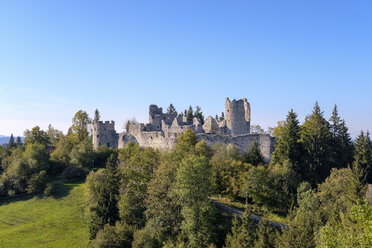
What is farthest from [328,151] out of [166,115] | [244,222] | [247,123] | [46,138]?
[46,138]

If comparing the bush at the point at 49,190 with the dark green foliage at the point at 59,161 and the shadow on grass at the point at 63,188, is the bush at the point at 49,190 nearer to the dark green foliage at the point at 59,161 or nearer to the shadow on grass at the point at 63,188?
the shadow on grass at the point at 63,188

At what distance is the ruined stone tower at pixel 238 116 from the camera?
43062 mm

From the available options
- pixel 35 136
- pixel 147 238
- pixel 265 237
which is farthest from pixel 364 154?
pixel 35 136

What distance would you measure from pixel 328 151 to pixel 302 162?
320cm

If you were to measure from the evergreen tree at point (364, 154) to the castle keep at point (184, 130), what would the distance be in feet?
29.7

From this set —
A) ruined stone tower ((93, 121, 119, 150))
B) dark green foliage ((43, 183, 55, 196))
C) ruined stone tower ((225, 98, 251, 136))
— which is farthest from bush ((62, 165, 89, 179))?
ruined stone tower ((225, 98, 251, 136))

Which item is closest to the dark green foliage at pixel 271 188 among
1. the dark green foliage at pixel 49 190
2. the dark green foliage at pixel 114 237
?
the dark green foliage at pixel 114 237

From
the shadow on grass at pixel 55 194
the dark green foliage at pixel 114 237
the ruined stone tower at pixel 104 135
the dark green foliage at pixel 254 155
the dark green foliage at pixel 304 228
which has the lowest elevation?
the dark green foliage at pixel 114 237

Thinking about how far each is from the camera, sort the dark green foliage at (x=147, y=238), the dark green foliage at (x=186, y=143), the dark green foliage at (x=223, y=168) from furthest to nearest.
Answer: the dark green foliage at (x=186, y=143)
the dark green foliage at (x=223, y=168)
the dark green foliage at (x=147, y=238)

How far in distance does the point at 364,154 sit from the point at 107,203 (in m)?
27.3

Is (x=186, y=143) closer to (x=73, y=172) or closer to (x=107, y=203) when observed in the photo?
(x=107, y=203)

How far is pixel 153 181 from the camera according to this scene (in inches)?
1240

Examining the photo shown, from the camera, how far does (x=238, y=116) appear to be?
1711 inches

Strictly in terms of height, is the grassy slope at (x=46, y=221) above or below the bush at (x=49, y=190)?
below
